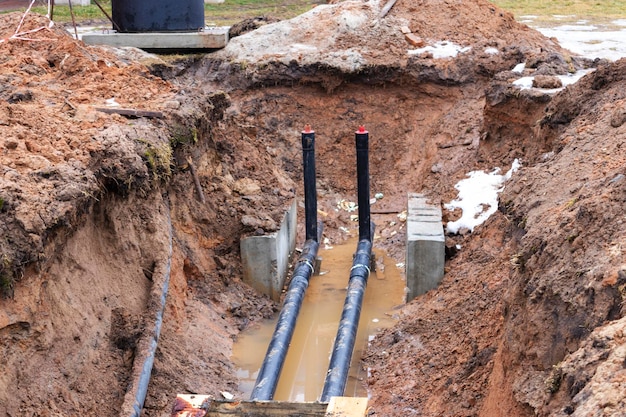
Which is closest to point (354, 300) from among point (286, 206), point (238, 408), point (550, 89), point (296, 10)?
point (286, 206)

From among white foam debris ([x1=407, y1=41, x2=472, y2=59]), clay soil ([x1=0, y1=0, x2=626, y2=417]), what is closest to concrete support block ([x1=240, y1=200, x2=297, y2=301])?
clay soil ([x1=0, y1=0, x2=626, y2=417])

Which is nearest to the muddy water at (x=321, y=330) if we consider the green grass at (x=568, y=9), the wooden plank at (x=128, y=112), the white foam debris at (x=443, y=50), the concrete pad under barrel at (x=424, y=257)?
the concrete pad under barrel at (x=424, y=257)

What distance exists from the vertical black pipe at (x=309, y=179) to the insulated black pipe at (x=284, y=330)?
0.21 metres

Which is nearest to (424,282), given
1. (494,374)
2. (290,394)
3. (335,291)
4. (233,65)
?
(335,291)

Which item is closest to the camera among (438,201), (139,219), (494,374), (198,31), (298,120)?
(494,374)

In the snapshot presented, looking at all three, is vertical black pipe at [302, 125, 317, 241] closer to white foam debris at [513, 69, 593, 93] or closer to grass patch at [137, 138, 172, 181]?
grass patch at [137, 138, 172, 181]

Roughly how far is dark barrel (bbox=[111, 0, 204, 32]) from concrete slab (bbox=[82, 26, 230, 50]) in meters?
0.19

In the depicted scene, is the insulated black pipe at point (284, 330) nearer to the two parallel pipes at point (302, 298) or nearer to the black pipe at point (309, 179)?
the two parallel pipes at point (302, 298)

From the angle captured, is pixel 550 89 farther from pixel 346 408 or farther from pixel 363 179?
pixel 346 408

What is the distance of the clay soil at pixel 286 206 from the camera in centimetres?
538

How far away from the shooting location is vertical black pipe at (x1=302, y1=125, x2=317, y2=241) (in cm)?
1033

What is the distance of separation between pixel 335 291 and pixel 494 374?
14.5 feet

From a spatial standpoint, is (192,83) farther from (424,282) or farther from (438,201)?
(424,282)

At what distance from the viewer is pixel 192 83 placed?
14320 millimetres
